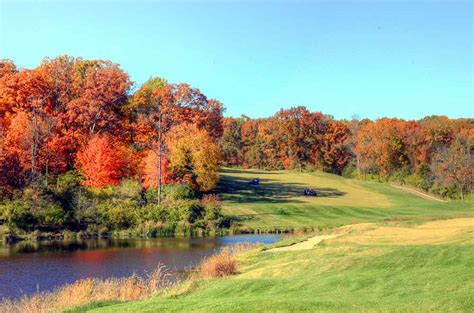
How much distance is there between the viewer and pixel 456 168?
104 metres

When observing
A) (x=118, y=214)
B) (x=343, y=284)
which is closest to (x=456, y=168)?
(x=118, y=214)

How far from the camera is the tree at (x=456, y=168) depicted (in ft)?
335

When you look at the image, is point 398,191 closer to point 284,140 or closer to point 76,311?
point 284,140

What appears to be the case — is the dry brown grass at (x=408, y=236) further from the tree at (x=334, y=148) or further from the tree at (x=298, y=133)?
the tree at (x=334, y=148)

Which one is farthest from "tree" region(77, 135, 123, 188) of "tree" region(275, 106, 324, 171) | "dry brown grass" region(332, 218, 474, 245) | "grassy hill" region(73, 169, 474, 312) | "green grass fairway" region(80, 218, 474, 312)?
"tree" region(275, 106, 324, 171)

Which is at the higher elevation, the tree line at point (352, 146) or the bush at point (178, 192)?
the tree line at point (352, 146)

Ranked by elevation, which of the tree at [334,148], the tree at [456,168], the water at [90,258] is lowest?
the water at [90,258]

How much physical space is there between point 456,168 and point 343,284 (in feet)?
304

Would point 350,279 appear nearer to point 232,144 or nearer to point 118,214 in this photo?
point 118,214

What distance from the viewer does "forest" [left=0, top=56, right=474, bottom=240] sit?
63281 mm

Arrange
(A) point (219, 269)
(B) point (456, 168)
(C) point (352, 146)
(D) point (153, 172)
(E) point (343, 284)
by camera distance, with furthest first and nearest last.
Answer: (C) point (352, 146) < (B) point (456, 168) < (D) point (153, 172) < (A) point (219, 269) < (E) point (343, 284)

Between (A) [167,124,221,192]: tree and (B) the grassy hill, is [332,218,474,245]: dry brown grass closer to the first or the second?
(B) the grassy hill

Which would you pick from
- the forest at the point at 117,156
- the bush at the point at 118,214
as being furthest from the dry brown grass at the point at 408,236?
the bush at the point at 118,214

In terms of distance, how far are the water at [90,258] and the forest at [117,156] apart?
284 inches
